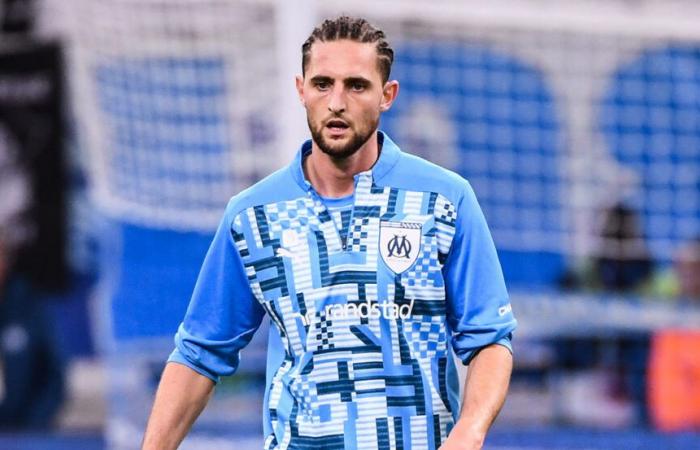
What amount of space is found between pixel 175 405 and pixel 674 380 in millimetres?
5027

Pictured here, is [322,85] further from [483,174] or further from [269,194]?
[483,174]

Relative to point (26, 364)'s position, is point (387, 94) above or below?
above

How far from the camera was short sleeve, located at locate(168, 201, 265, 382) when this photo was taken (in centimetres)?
397

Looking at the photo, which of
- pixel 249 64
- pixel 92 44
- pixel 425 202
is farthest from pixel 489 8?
pixel 425 202

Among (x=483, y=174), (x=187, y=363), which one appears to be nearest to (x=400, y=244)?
(x=187, y=363)

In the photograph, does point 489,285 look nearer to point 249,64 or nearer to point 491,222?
point 249,64

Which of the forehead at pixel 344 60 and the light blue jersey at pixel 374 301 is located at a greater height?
the forehead at pixel 344 60

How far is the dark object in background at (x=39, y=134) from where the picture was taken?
1098cm

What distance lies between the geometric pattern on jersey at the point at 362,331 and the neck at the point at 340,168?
0.03 metres

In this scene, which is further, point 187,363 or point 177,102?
point 177,102

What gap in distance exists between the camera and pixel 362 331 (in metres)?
3.80

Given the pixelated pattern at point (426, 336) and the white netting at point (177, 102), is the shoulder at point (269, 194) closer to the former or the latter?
the pixelated pattern at point (426, 336)

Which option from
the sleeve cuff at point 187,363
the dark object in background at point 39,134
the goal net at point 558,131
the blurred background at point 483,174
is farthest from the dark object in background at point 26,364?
the sleeve cuff at point 187,363

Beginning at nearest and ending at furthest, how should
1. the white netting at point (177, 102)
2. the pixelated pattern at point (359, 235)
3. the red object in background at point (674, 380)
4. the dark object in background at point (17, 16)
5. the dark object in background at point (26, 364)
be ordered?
the pixelated pattern at point (359, 235)
the white netting at point (177, 102)
the red object in background at point (674, 380)
the dark object in background at point (26, 364)
the dark object in background at point (17, 16)
